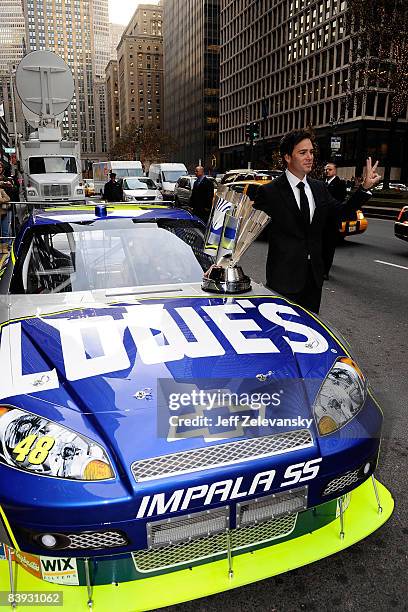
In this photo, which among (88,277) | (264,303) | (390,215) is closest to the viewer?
(264,303)

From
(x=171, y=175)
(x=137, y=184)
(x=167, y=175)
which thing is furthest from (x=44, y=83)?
(x=171, y=175)

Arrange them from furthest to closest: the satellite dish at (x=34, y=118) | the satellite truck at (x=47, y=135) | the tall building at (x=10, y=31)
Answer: the tall building at (x=10, y=31) → the satellite dish at (x=34, y=118) → the satellite truck at (x=47, y=135)

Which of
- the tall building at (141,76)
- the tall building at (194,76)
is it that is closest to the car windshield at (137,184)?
the tall building at (194,76)

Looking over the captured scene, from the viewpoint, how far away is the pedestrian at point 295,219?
3.50 meters

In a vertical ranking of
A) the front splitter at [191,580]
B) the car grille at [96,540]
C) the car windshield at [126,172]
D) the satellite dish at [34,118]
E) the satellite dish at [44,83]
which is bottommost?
the front splitter at [191,580]

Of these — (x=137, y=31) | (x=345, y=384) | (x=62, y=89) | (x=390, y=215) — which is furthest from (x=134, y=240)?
(x=137, y=31)

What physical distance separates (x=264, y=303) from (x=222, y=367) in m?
0.85

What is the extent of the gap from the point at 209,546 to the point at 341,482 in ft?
1.90

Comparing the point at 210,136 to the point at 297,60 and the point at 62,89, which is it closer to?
the point at 297,60

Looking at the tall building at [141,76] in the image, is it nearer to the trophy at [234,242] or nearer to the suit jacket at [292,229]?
the suit jacket at [292,229]

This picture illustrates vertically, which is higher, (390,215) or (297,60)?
(297,60)

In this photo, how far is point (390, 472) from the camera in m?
2.93

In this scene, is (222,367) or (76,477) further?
(222,367)

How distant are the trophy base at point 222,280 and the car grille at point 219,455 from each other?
123 centimetres
